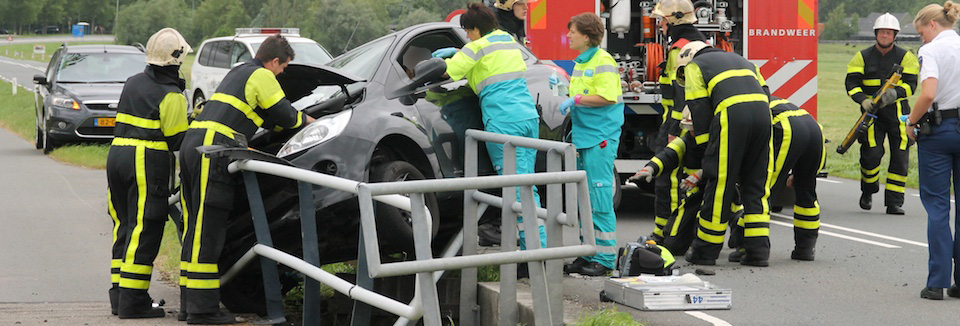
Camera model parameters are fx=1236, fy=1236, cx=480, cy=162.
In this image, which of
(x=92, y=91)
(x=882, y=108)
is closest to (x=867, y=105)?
(x=882, y=108)

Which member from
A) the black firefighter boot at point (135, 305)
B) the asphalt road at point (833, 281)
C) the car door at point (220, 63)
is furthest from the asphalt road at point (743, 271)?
the car door at point (220, 63)

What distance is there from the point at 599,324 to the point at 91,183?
1083cm

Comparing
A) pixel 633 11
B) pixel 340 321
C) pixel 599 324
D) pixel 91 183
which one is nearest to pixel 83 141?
pixel 91 183

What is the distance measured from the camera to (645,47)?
12500mm

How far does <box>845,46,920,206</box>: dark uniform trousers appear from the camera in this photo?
40.6 feet

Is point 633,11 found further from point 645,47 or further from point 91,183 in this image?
point 91,183

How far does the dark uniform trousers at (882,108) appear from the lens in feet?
40.6

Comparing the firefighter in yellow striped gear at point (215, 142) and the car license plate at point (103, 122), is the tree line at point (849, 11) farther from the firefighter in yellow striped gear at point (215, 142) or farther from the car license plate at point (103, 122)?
the firefighter in yellow striped gear at point (215, 142)

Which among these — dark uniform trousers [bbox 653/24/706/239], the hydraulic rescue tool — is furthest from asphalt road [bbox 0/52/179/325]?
the hydraulic rescue tool

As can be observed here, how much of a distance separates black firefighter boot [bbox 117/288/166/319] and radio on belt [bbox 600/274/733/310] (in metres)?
2.65

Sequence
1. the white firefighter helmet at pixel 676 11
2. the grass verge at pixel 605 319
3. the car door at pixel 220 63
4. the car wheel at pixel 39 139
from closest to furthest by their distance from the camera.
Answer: the grass verge at pixel 605 319 → the white firefighter helmet at pixel 676 11 → the car wheel at pixel 39 139 → the car door at pixel 220 63

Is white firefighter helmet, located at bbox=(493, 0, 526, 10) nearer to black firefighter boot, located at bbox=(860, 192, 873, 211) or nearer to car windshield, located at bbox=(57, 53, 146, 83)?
black firefighter boot, located at bbox=(860, 192, 873, 211)

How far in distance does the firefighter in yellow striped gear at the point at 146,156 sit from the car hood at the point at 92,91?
489 inches

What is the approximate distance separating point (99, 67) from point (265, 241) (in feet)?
49.7
